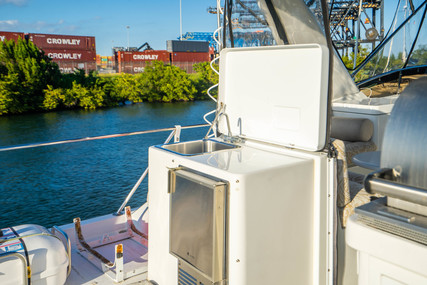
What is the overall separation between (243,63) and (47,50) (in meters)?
44.2

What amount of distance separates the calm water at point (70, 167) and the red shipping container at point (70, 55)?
20.2 meters

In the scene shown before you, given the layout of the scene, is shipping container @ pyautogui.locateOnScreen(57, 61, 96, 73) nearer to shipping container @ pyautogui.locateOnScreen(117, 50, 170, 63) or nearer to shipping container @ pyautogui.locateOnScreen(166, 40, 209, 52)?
shipping container @ pyautogui.locateOnScreen(117, 50, 170, 63)

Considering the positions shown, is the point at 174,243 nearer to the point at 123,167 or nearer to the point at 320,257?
the point at 320,257

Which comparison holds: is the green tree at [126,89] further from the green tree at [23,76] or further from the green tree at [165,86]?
the green tree at [23,76]

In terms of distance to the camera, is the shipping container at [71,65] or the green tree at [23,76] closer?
the green tree at [23,76]

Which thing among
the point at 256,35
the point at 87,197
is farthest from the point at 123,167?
the point at 256,35

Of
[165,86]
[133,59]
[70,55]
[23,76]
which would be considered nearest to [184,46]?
[133,59]

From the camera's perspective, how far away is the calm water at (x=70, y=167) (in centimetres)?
1055

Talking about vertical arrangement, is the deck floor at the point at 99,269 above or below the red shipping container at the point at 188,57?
below

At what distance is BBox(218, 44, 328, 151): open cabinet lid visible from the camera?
1.70 metres

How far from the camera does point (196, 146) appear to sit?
7.16ft

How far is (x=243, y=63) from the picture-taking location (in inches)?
82.3

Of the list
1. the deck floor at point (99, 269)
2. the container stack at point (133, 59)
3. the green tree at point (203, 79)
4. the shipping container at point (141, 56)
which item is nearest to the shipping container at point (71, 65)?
the container stack at point (133, 59)

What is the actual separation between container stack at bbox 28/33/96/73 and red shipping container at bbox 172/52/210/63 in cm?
964
